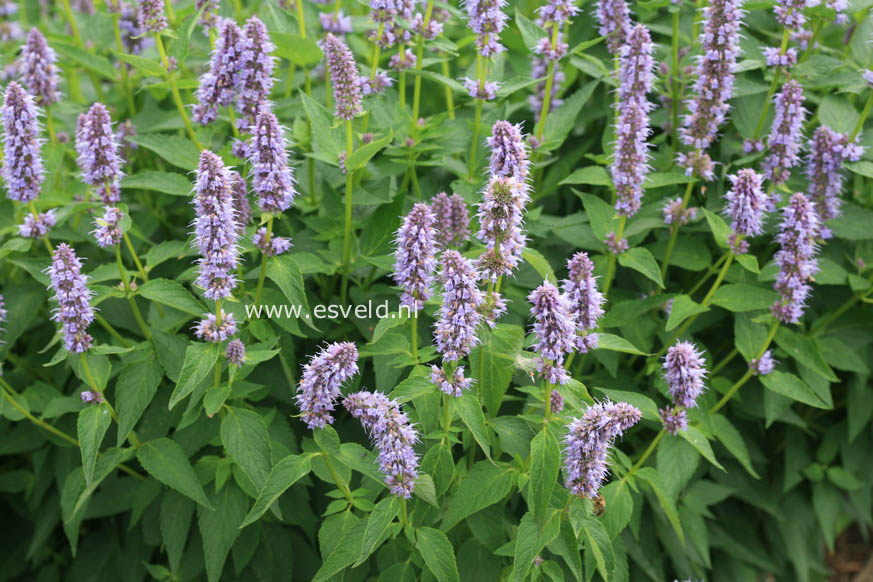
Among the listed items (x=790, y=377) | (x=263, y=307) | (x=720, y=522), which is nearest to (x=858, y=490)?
(x=720, y=522)

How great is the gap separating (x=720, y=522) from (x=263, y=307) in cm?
364

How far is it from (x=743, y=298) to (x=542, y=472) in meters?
1.79

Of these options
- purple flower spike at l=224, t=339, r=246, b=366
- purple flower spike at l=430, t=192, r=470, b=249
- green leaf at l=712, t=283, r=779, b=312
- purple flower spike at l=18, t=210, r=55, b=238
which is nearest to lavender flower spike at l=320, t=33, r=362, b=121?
purple flower spike at l=430, t=192, r=470, b=249

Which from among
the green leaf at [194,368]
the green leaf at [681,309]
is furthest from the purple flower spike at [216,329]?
the green leaf at [681,309]

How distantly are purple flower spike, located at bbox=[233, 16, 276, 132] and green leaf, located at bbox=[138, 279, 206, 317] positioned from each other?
86 centimetres

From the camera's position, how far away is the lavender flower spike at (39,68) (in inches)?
187

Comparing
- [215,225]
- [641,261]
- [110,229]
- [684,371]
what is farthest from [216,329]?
[641,261]

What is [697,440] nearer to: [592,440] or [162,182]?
[592,440]

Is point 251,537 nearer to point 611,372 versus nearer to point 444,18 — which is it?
point 611,372

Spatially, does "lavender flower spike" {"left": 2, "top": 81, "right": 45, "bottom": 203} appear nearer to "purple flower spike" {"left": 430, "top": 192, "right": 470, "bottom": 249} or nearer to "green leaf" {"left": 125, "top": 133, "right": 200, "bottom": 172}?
"green leaf" {"left": 125, "top": 133, "right": 200, "bottom": 172}

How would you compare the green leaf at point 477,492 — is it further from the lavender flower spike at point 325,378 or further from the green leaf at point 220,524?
the green leaf at point 220,524

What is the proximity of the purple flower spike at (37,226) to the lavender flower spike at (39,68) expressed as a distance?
981 mm

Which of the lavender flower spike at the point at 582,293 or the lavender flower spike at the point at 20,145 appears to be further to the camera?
the lavender flower spike at the point at 20,145

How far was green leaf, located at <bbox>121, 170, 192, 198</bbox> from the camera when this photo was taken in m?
4.25
